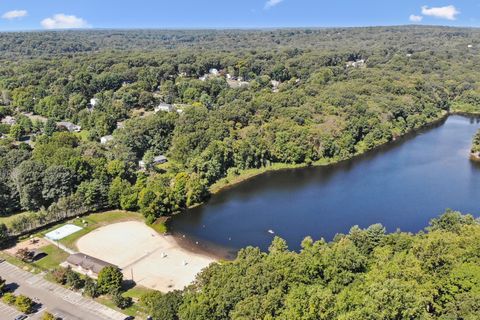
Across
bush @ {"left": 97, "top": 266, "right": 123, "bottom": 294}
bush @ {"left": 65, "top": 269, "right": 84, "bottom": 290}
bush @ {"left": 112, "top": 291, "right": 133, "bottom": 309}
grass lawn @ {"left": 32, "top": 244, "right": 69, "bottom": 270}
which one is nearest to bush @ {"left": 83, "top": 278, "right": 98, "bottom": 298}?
bush @ {"left": 97, "top": 266, "right": 123, "bottom": 294}

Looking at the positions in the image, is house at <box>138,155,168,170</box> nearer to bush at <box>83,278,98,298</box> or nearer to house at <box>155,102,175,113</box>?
house at <box>155,102,175,113</box>

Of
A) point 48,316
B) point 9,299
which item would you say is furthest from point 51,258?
point 48,316

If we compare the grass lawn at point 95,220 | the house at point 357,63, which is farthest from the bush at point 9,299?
the house at point 357,63

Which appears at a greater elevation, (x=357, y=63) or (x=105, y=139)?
(x=357, y=63)

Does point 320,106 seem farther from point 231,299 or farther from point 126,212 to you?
point 231,299

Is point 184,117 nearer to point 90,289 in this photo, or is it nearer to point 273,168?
point 273,168
